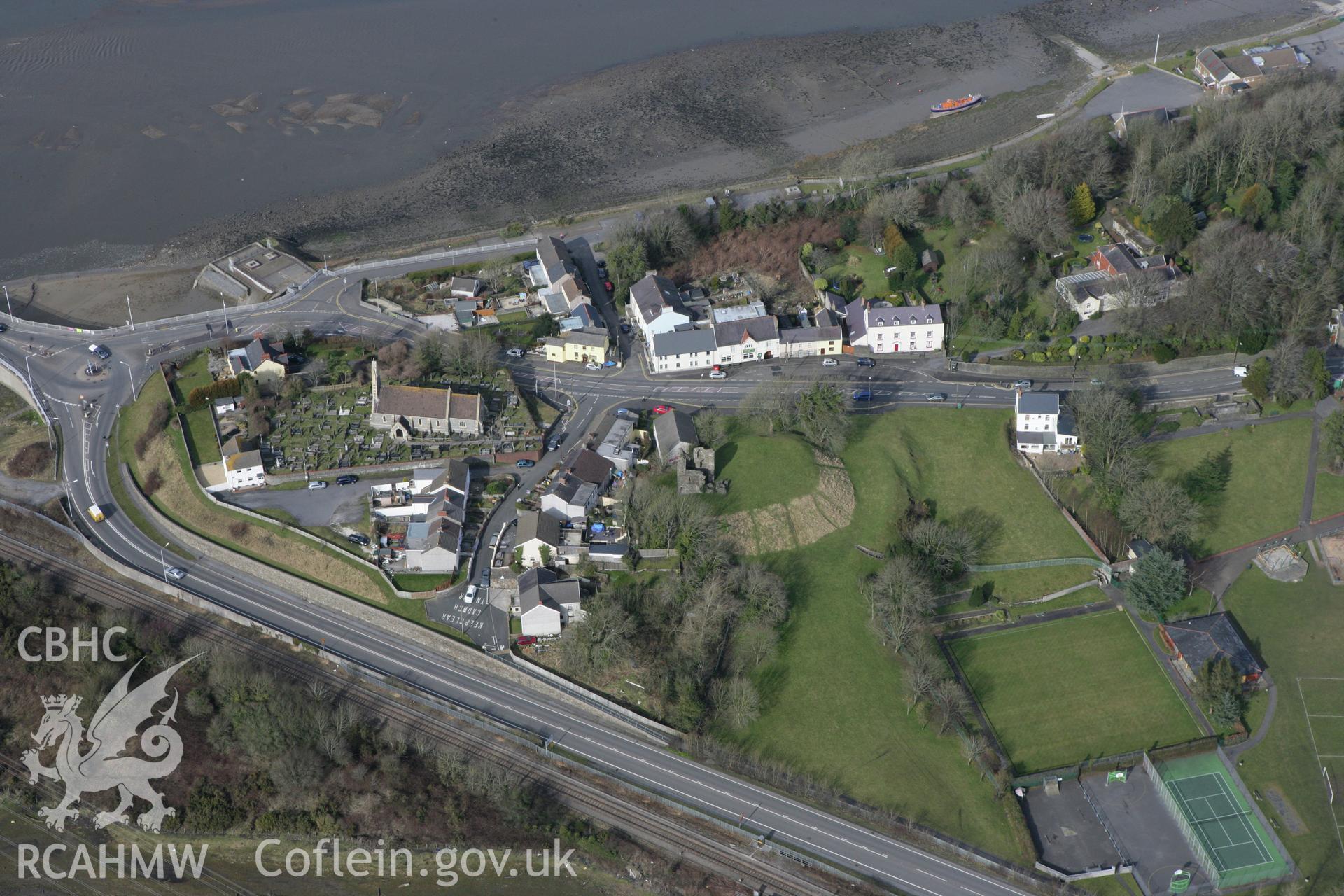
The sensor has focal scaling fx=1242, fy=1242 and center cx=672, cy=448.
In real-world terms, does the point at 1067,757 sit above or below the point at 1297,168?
below

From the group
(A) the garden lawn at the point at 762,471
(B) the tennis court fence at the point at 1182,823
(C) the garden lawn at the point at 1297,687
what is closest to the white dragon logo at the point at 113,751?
(A) the garden lawn at the point at 762,471

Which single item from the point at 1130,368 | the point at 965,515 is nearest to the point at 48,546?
the point at 965,515

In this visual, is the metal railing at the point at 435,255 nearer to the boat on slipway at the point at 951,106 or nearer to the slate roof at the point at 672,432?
the slate roof at the point at 672,432

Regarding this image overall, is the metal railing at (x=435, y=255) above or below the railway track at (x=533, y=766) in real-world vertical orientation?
above

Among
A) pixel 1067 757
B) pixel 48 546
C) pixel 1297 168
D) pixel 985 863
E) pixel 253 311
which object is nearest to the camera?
pixel 985 863

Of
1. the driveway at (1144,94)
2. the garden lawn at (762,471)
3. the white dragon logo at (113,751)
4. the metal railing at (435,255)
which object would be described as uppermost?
the driveway at (1144,94)

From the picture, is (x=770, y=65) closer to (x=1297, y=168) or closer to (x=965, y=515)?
(x=1297, y=168)
